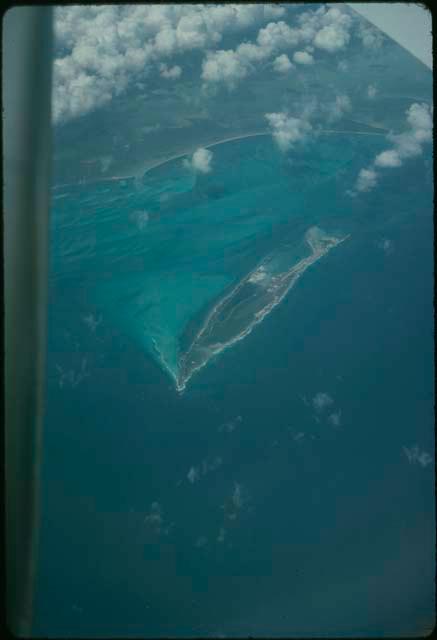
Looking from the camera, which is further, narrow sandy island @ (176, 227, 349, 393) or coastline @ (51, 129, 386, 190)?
coastline @ (51, 129, 386, 190)

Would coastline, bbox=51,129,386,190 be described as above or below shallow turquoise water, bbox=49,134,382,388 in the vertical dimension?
above

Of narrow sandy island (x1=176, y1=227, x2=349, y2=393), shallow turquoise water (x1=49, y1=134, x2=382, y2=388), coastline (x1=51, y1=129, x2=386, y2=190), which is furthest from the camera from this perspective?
coastline (x1=51, y1=129, x2=386, y2=190)

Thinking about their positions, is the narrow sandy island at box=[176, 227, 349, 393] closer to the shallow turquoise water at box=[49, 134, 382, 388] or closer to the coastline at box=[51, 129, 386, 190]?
the shallow turquoise water at box=[49, 134, 382, 388]

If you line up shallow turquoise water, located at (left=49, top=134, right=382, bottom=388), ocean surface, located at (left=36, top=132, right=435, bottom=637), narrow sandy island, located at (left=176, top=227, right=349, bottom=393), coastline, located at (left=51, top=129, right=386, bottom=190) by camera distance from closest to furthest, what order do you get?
1. ocean surface, located at (left=36, top=132, right=435, bottom=637)
2. narrow sandy island, located at (left=176, top=227, right=349, bottom=393)
3. shallow turquoise water, located at (left=49, top=134, right=382, bottom=388)
4. coastline, located at (left=51, top=129, right=386, bottom=190)

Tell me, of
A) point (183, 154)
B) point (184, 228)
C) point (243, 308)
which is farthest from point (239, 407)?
point (183, 154)

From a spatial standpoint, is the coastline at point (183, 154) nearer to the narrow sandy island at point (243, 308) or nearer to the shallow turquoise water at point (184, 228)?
the shallow turquoise water at point (184, 228)

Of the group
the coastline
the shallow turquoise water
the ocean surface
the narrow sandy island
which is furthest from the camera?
the coastline

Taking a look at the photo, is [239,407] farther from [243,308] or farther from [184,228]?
[184,228]

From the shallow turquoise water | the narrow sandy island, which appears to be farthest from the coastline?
the narrow sandy island

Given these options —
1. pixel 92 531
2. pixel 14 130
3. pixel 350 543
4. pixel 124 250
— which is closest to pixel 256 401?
pixel 350 543
